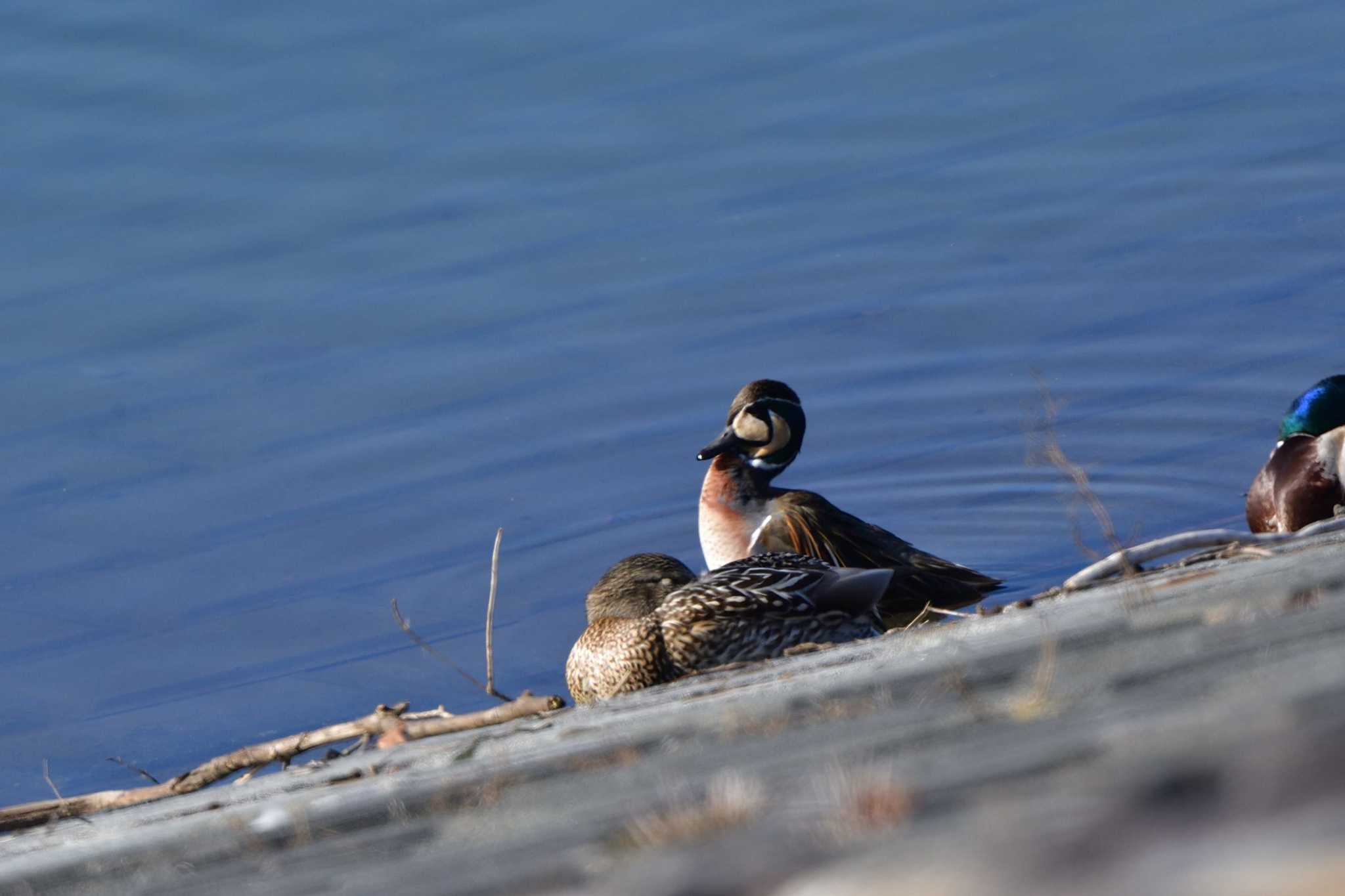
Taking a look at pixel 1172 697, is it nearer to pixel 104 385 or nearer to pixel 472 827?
pixel 472 827

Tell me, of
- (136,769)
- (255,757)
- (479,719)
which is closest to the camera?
(479,719)

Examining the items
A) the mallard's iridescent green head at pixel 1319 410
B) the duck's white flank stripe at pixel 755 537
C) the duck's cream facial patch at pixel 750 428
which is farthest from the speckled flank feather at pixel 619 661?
the mallard's iridescent green head at pixel 1319 410

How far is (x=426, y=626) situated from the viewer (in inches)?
324

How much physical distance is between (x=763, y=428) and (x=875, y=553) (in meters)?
0.78

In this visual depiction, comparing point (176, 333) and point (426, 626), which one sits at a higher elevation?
point (176, 333)

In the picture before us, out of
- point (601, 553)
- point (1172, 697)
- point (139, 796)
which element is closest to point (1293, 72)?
point (601, 553)

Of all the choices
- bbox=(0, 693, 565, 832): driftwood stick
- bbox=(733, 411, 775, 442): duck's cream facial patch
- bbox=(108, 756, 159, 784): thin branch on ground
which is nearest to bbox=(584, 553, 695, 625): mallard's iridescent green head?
bbox=(733, 411, 775, 442): duck's cream facial patch

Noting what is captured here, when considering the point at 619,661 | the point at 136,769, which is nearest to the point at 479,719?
the point at 136,769

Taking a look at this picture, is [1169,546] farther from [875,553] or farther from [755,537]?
[755,537]

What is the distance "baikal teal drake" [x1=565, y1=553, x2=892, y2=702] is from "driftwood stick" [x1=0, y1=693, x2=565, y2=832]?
142 centimetres

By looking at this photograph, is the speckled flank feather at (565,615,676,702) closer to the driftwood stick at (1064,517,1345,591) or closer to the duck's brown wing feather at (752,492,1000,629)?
the duck's brown wing feather at (752,492,1000,629)

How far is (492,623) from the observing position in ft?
26.3

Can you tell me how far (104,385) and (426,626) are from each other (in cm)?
289

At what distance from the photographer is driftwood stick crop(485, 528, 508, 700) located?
19.2 feet
